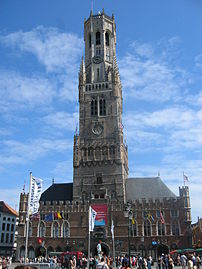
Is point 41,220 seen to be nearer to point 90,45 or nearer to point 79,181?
point 79,181

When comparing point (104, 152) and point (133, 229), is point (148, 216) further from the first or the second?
point (104, 152)

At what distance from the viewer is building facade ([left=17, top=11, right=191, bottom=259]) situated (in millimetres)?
49031

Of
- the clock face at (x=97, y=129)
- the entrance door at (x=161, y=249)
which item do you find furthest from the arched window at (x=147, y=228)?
the clock face at (x=97, y=129)

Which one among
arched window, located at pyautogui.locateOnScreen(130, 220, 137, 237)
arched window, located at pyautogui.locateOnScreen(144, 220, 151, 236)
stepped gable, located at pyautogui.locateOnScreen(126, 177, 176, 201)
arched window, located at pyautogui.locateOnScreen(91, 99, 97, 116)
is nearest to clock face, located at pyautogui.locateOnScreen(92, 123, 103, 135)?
arched window, located at pyautogui.locateOnScreen(91, 99, 97, 116)

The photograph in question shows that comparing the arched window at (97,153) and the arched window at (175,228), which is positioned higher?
the arched window at (97,153)

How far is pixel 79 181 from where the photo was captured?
54.3 metres

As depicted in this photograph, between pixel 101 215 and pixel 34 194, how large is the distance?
27.1 meters

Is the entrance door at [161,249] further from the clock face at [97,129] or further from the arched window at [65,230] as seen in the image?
the clock face at [97,129]

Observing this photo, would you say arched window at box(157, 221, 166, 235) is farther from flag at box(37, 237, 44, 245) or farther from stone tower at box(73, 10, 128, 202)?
flag at box(37, 237, 44, 245)

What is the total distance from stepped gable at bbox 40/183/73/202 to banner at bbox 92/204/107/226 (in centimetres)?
698

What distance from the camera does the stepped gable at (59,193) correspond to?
56.4m

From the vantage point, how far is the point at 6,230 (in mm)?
68312

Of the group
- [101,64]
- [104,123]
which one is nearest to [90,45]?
[101,64]

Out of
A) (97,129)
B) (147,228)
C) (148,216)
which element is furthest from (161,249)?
(97,129)
